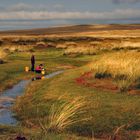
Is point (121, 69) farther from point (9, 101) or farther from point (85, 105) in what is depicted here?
point (85, 105)

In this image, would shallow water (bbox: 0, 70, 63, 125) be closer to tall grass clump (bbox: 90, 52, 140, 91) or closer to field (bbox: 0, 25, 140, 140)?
field (bbox: 0, 25, 140, 140)

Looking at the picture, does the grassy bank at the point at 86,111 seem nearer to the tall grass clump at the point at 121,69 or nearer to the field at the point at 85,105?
the field at the point at 85,105

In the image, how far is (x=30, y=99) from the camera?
70.3ft

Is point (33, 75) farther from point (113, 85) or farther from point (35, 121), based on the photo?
point (35, 121)

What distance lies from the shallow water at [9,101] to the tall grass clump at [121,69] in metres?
5.19

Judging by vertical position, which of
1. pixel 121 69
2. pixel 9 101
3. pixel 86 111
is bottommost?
pixel 9 101

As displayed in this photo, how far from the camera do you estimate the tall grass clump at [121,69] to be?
23.1 m

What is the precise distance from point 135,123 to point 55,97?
258 inches

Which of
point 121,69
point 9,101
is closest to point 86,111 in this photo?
point 9,101

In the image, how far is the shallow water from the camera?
17.2 meters

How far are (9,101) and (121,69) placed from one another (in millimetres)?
7612

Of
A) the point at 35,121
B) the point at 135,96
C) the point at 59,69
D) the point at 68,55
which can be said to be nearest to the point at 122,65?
the point at 135,96

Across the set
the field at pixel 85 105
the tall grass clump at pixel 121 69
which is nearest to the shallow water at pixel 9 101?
the field at pixel 85 105

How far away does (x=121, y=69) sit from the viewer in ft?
84.1
